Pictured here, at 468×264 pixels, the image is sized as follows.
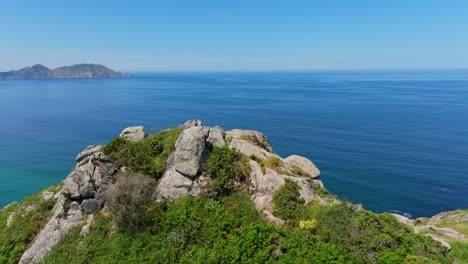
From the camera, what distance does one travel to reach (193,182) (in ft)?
80.0

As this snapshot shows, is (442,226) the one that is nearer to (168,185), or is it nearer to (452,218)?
(452,218)

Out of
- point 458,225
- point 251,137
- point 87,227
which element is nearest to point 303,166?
point 251,137

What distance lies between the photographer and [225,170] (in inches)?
981

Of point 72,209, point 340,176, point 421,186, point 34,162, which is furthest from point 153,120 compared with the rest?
point 72,209

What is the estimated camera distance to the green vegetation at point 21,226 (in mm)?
24250

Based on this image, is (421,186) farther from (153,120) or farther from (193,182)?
(153,120)

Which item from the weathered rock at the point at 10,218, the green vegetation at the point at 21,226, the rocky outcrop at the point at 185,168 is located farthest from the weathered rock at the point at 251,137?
the weathered rock at the point at 10,218

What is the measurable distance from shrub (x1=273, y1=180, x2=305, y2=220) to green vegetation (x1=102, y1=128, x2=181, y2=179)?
31.1 ft

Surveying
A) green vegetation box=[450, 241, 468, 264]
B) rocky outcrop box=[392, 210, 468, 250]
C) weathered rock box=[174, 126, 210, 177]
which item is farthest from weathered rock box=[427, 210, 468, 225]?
weathered rock box=[174, 126, 210, 177]

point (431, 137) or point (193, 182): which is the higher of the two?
point (193, 182)

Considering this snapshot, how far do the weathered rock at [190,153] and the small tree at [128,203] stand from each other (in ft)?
11.8

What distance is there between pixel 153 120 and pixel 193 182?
98.7 metres

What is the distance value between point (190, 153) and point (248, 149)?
219 inches

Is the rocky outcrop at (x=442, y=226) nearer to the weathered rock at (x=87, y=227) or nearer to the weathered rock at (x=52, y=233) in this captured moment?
the weathered rock at (x=87, y=227)
